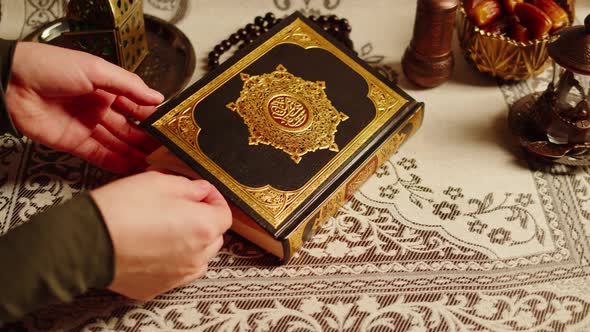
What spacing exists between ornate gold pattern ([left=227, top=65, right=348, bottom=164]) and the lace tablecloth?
0.12m

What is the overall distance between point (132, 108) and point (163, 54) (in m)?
0.20

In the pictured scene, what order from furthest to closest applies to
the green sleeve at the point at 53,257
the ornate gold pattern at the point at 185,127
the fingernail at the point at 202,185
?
the ornate gold pattern at the point at 185,127 < the fingernail at the point at 202,185 < the green sleeve at the point at 53,257

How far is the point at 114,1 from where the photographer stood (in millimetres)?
971

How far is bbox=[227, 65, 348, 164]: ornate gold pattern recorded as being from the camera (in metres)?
0.91

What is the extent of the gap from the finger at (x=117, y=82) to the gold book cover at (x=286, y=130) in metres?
0.03

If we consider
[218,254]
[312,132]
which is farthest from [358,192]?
[218,254]

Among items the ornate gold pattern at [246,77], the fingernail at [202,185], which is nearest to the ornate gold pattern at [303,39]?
the ornate gold pattern at [246,77]

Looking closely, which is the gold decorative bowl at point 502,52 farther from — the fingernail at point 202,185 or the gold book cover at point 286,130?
the fingernail at point 202,185

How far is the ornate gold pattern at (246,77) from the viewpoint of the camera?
0.84 metres

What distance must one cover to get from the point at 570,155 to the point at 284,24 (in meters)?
0.51

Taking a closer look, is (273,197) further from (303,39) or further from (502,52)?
(502,52)

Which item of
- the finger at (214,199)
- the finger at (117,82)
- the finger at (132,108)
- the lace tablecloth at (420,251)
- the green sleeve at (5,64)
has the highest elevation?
the green sleeve at (5,64)

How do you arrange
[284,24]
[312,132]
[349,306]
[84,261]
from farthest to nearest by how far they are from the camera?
1. [284,24]
2. [312,132]
3. [349,306]
4. [84,261]

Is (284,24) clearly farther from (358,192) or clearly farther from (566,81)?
(566,81)
